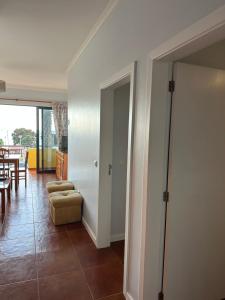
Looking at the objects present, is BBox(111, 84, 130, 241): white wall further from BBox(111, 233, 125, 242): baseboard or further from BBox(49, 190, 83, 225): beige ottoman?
BBox(49, 190, 83, 225): beige ottoman

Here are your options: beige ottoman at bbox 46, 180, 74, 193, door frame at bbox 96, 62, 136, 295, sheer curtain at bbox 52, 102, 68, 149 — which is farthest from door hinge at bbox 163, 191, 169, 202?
sheer curtain at bbox 52, 102, 68, 149

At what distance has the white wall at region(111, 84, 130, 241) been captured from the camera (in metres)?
Answer: 2.69

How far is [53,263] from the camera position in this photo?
231cm

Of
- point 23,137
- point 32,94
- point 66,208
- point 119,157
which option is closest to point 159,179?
point 119,157

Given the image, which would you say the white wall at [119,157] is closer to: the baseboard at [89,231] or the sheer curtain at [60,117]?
the baseboard at [89,231]

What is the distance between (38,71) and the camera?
4.80 metres

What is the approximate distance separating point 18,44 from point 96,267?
339 cm

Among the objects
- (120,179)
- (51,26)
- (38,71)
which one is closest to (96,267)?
(120,179)

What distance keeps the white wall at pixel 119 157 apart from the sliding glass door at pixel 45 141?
4870mm

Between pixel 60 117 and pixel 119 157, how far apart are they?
471 centimetres

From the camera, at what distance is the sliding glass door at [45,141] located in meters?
6.95

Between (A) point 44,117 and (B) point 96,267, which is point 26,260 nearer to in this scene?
(B) point 96,267

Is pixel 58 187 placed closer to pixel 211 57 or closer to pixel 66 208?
pixel 66 208

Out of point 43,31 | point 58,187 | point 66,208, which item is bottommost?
point 66,208
